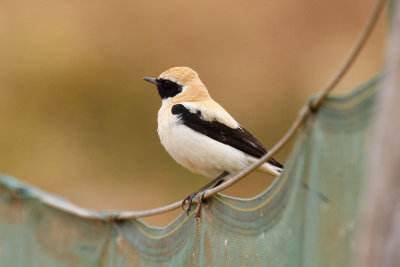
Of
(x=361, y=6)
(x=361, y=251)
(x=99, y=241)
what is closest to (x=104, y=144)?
(x=361, y=6)

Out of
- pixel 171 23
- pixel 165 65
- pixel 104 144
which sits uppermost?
pixel 171 23

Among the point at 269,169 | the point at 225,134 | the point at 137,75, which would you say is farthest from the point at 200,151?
the point at 137,75

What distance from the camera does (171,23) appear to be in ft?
53.2

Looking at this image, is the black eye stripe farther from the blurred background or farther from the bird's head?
the blurred background

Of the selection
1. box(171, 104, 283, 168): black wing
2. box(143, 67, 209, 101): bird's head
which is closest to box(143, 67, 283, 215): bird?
box(171, 104, 283, 168): black wing

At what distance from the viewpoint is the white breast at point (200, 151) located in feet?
18.0

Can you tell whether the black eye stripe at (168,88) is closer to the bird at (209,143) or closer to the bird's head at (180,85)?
the bird's head at (180,85)

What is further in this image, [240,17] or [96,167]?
[240,17]

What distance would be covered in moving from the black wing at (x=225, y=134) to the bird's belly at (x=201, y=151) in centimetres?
3

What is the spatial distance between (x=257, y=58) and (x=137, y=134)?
2.65 meters

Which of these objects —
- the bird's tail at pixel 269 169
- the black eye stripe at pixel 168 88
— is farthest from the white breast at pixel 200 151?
the black eye stripe at pixel 168 88

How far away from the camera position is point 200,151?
18.0ft

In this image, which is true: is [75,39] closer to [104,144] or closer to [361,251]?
[104,144]

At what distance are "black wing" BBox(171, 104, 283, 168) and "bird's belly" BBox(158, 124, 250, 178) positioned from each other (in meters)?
0.03
